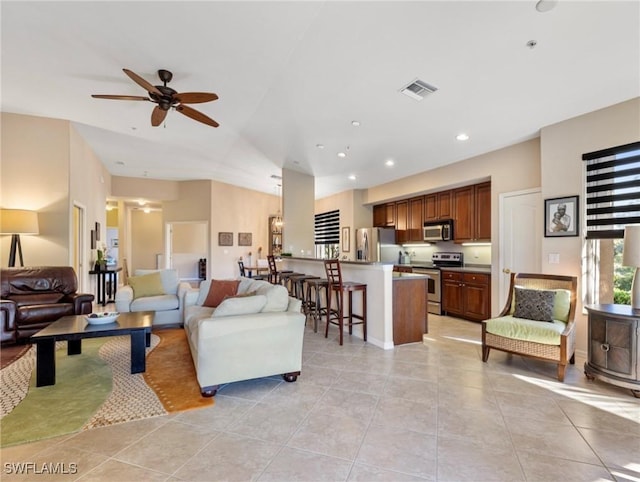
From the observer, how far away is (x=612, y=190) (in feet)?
10.9

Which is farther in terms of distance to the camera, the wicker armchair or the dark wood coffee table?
the wicker armchair

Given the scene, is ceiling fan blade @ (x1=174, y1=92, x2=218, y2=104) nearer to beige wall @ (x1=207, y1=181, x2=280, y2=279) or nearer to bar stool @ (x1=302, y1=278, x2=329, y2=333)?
bar stool @ (x1=302, y1=278, x2=329, y2=333)

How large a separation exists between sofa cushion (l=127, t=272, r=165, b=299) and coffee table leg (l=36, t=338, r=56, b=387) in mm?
1973

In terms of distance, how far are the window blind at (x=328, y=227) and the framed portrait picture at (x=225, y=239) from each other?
2.64 m

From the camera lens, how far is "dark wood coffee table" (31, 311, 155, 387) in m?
2.79

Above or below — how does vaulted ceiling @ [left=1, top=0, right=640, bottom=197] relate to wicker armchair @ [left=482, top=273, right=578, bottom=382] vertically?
above

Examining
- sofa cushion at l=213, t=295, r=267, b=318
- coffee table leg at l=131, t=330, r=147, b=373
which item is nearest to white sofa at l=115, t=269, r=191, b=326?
coffee table leg at l=131, t=330, r=147, b=373

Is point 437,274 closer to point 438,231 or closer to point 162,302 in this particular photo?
point 438,231

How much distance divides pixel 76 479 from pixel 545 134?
5265mm

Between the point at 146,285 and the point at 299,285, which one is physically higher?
the point at 146,285

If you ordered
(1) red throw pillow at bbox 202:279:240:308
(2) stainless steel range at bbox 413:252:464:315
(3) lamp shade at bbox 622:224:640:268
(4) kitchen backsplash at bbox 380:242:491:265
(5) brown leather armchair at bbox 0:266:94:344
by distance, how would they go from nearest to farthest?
1. (3) lamp shade at bbox 622:224:640:268
2. (5) brown leather armchair at bbox 0:266:94:344
3. (1) red throw pillow at bbox 202:279:240:308
4. (4) kitchen backsplash at bbox 380:242:491:265
5. (2) stainless steel range at bbox 413:252:464:315

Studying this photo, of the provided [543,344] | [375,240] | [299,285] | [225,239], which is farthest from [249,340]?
[225,239]

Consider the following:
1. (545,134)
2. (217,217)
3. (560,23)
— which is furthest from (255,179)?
(560,23)

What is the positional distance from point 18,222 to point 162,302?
233 cm
